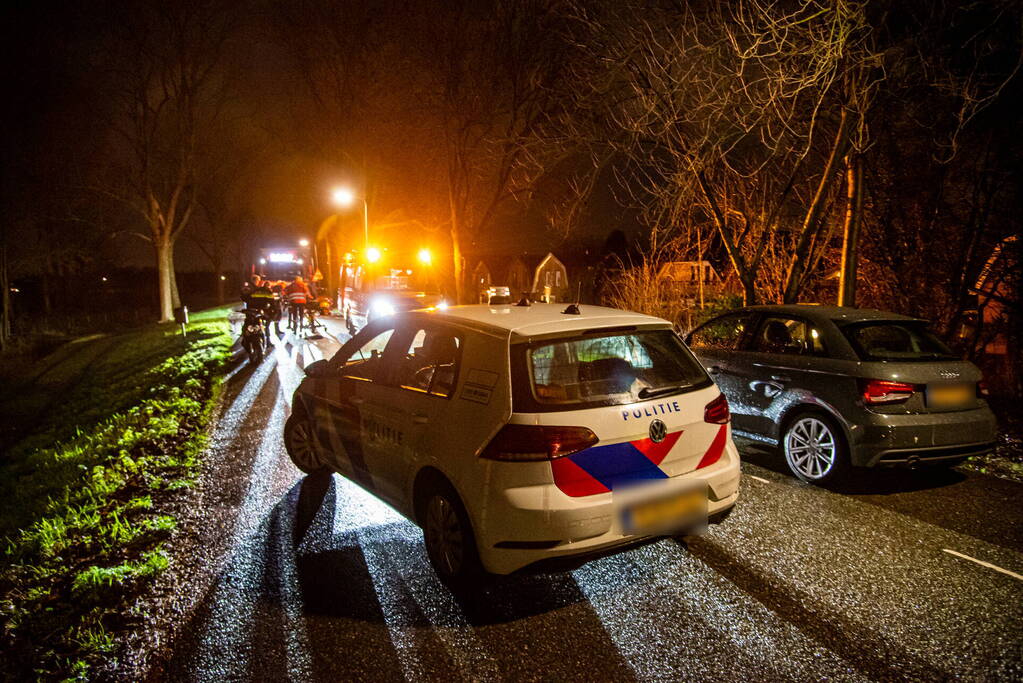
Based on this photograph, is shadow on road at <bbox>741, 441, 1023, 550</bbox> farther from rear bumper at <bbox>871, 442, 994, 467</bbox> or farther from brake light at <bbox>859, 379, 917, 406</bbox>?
brake light at <bbox>859, 379, 917, 406</bbox>

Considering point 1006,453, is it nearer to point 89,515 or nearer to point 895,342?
point 895,342

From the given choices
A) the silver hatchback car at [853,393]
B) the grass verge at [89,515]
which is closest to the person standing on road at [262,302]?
the grass verge at [89,515]

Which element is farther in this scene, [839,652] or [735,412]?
[735,412]

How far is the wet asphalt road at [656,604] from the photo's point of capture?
296cm

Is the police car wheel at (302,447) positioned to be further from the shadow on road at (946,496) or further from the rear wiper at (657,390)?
the shadow on road at (946,496)

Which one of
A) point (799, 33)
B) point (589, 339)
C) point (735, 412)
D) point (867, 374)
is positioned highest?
point (799, 33)

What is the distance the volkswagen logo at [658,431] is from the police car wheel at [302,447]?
3.59 metres

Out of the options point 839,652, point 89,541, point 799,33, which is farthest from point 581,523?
point 799,33

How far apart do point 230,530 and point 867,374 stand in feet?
17.1

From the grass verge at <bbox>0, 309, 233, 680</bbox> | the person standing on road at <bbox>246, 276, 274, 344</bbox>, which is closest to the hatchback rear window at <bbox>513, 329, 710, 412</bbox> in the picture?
the grass verge at <bbox>0, 309, 233, 680</bbox>

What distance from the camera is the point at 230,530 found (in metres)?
4.66

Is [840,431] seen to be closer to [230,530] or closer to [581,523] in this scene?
[581,523]

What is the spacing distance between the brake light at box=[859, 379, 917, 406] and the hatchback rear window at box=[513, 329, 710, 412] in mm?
2026

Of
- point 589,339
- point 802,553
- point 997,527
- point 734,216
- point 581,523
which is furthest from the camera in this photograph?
point 734,216
